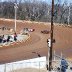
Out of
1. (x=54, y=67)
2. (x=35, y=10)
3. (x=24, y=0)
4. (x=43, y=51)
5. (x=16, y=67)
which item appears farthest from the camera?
(x=24, y=0)

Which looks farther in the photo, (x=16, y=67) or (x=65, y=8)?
(x=65, y=8)

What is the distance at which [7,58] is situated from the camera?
1401 inches

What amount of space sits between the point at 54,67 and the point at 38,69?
2.47 meters

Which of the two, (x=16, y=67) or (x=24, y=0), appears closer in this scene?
(x=16, y=67)

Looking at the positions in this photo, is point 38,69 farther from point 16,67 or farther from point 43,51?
point 43,51

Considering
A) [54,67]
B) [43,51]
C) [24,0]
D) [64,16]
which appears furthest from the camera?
[24,0]

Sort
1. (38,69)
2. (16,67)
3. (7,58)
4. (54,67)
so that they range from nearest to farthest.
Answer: (16,67), (38,69), (54,67), (7,58)

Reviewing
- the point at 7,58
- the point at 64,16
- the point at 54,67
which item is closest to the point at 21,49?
the point at 7,58

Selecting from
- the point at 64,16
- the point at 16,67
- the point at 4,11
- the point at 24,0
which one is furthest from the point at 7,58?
the point at 24,0

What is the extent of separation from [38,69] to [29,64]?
49.1 inches

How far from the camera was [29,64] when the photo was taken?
24266mm

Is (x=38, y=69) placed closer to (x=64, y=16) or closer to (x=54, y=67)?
(x=54, y=67)

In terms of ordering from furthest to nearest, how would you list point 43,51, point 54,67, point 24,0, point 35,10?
1. point 24,0
2. point 35,10
3. point 43,51
4. point 54,67

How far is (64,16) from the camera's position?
10081cm
